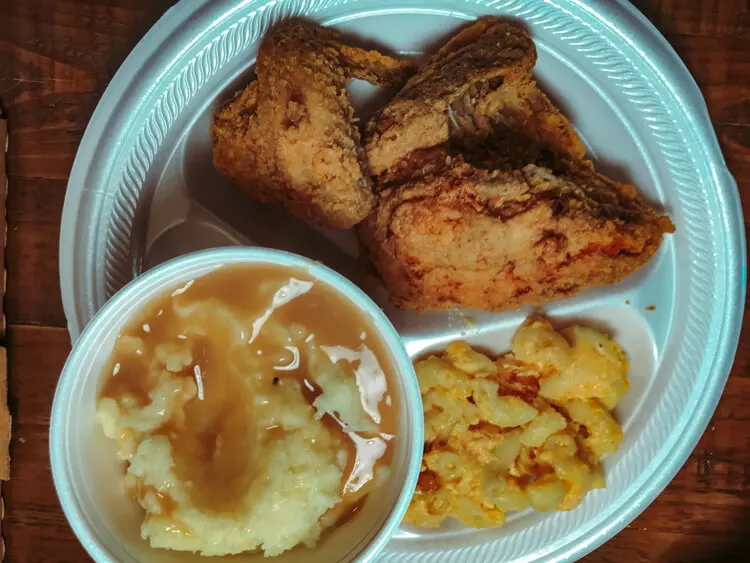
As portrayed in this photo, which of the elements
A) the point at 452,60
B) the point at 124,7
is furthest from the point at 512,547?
the point at 124,7

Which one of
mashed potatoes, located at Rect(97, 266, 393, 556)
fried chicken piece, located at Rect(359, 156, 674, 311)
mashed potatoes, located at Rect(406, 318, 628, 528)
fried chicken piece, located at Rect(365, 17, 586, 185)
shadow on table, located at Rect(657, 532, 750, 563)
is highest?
fried chicken piece, located at Rect(365, 17, 586, 185)

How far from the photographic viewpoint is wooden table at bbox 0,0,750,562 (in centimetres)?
139

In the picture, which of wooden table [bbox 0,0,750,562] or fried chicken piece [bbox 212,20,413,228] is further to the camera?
wooden table [bbox 0,0,750,562]

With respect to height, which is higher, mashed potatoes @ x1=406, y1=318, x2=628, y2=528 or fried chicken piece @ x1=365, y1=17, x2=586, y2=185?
fried chicken piece @ x1=365, y1=17, x2=586, y2=185

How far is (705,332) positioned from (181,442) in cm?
106

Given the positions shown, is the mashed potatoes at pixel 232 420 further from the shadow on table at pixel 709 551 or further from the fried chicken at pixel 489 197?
the shadow on table at pixel 709 551

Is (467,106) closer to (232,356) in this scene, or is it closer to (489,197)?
(489,197)

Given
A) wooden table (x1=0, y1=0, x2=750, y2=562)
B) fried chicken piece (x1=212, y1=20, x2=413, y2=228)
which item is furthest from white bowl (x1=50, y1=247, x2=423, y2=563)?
wooden table (x1=0, y1=0, x2=750, y2=562)

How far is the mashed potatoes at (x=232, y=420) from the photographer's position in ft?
3.17

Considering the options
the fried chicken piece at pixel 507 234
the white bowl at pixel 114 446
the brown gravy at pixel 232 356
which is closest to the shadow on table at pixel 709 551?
the fried chicken piece at pixel 507 234

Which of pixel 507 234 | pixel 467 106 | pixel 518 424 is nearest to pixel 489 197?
pixel 507 234

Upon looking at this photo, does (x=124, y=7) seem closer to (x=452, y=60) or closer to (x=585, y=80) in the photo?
(x=452, y=60)

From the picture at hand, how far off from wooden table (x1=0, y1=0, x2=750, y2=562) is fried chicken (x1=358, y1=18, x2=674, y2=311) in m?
0.38

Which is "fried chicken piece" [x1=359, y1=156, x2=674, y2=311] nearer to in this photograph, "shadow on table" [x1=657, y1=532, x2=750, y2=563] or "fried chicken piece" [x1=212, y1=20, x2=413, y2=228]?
"fried chicken piece" [x1=212, y1=20, x2=413, y2=228]
